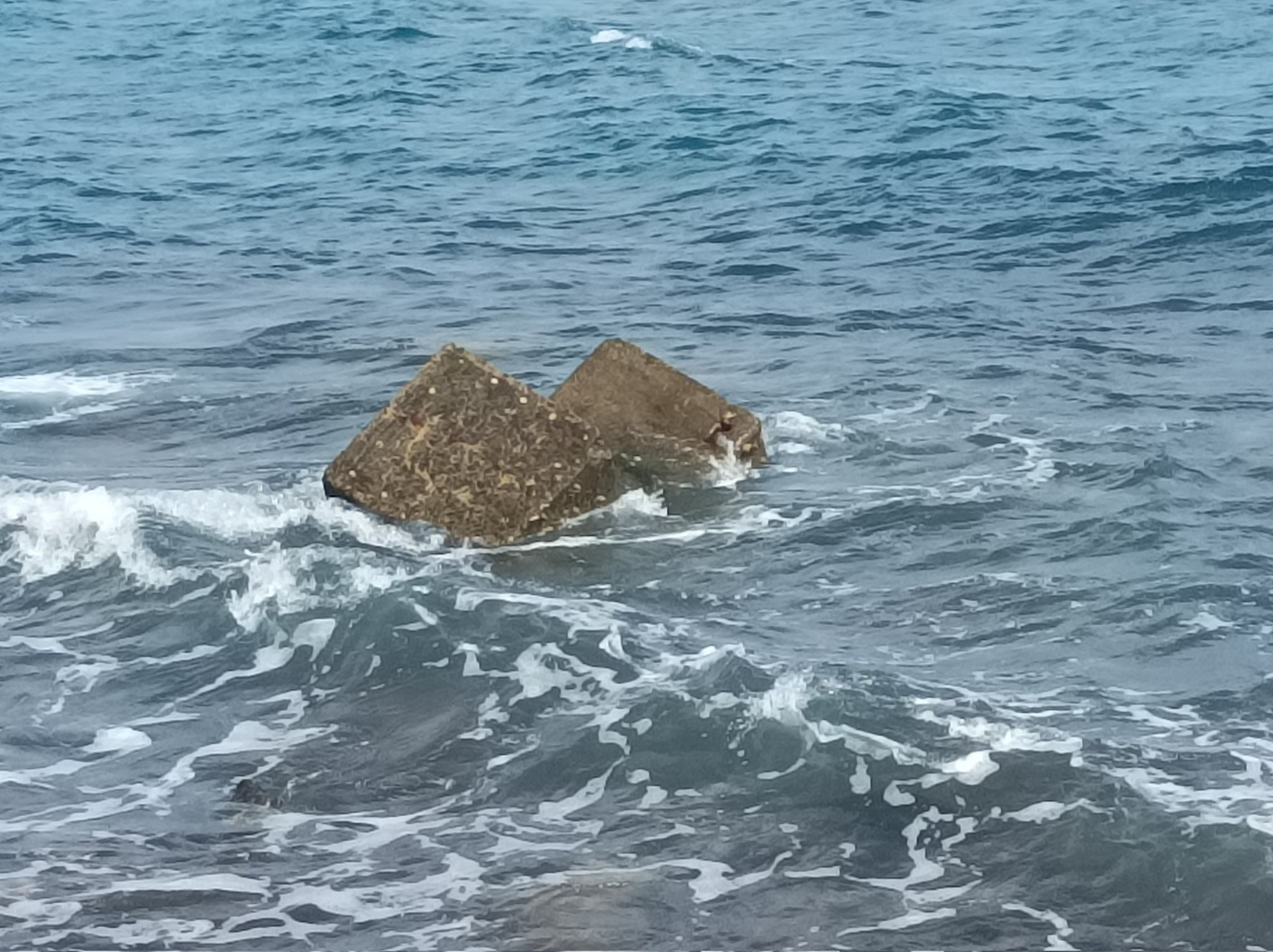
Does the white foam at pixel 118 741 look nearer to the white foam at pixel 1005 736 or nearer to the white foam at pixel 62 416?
the white foam at pixel 1005 736

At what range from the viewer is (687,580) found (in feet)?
38.1

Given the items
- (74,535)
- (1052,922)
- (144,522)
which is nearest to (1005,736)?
(1052,922)

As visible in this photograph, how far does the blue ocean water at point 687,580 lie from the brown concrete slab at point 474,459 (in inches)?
9.5

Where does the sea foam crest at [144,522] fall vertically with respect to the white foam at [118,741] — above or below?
above

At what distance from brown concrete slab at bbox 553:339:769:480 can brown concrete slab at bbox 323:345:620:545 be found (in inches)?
29.6

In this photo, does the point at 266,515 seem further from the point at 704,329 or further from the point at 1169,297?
the point at 1169,297

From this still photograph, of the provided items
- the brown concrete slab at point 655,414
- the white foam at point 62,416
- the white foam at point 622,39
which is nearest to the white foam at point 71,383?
the white foam at point 62,416

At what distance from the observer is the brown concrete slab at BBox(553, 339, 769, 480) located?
1331 centimetres

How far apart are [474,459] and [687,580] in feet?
5.95

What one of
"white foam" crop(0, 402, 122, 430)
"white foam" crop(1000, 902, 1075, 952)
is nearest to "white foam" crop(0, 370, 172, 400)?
"white foam" crop(0, 402, 122, 430)

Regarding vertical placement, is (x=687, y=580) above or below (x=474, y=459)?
below

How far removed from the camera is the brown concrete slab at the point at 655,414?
13312 millimetres

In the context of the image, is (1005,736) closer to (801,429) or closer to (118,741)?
(118,741)

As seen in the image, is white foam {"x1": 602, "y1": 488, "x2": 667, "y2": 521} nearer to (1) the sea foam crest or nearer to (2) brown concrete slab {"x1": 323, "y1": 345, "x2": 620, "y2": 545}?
(2) brown concrete slab {"x1": 323, "y1": 345, "x2": 620, "y2": 545}
